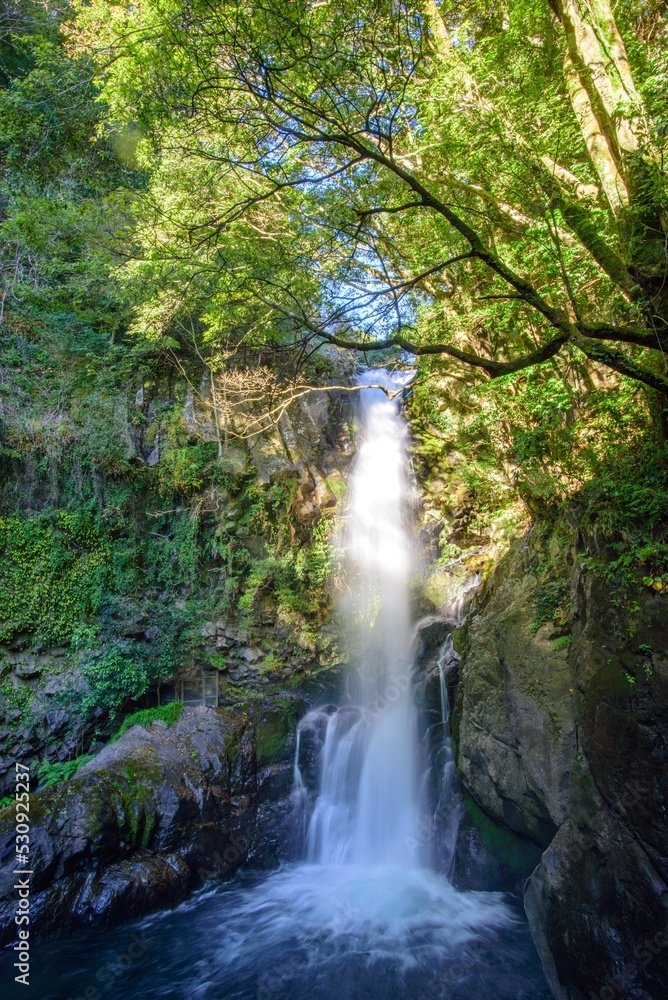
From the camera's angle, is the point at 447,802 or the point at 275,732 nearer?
the point at 447,802

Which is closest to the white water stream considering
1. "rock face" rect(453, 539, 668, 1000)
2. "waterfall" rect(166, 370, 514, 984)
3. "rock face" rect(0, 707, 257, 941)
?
"waterfall" rect(166, 370, 514, 984)

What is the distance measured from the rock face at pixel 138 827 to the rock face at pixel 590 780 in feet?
13.5

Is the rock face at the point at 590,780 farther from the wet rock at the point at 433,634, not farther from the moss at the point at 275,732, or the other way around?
the moss at the point at 275,732

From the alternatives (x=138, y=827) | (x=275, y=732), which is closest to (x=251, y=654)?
(x=275, y=732)

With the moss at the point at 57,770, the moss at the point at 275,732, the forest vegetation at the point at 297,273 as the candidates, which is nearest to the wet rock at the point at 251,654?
the forest vegetation at the point at 297,273

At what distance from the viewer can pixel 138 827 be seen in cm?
689

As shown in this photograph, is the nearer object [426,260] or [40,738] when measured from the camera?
[426,260]

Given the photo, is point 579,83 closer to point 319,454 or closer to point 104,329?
point 319,454

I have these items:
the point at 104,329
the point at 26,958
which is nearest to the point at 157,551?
the point at 104,329

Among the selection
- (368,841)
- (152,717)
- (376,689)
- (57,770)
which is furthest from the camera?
(376,689)

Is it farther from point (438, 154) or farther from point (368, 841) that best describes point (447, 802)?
point (438, 154)

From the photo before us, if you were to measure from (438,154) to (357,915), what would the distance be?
30.6 feet

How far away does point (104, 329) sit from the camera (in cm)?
1247

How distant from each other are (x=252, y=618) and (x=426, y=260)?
7.72 m
